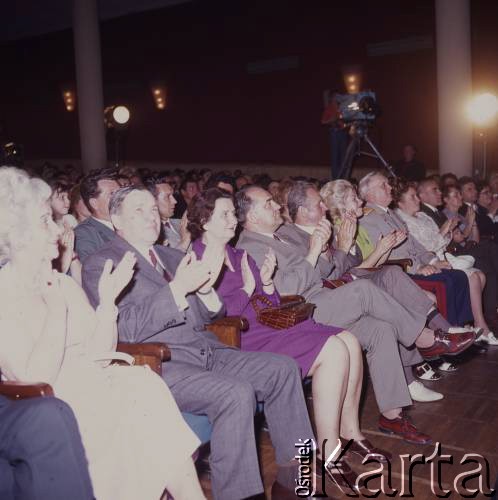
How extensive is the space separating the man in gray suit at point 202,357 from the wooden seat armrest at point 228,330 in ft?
0.13

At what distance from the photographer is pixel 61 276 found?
6.85ft

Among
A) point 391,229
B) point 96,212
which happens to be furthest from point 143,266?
point 391,229

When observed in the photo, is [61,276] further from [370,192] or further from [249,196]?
[370,192]

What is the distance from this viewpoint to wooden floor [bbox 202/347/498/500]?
2.56 meters

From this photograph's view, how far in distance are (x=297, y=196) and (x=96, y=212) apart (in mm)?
1106

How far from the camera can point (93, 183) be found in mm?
3295

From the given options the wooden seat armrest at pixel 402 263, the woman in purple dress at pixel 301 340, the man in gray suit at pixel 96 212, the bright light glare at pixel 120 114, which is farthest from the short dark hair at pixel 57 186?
the bright light glare at pixel 120 114

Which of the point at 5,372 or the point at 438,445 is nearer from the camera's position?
the point at 5,372

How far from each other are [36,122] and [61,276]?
44.0 ft

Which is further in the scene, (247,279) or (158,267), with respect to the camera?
(247,279)

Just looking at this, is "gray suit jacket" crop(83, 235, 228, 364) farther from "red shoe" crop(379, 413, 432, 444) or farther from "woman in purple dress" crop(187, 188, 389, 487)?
"red shoe" crop(379, 413, 432, 444)

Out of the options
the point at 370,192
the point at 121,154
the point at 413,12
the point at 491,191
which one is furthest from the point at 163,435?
the point at 121,154

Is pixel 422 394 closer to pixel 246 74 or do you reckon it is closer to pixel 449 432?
pixel 449 432

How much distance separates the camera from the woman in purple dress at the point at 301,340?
2.60 metres
